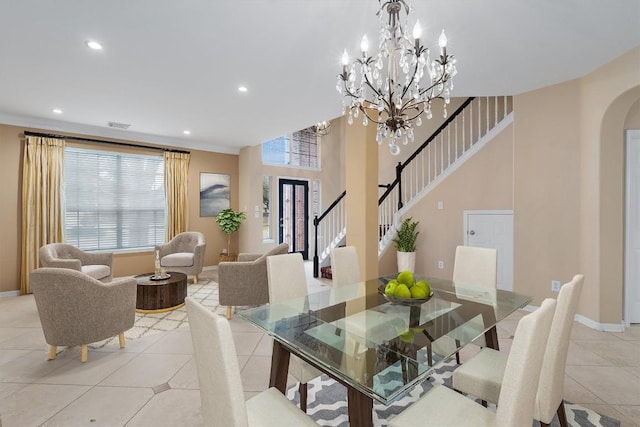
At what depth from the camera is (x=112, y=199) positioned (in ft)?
17.8

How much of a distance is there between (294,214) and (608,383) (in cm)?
642

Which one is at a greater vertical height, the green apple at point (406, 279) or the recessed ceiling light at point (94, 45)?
the recessed ceiling light at point (94, 45)

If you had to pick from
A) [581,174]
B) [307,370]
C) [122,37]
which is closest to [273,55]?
[122,37]

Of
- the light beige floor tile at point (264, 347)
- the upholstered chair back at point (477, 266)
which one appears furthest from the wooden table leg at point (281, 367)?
the upholstered chair back at point (477, 266)

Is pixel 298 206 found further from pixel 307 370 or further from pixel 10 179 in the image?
pixel 307 370

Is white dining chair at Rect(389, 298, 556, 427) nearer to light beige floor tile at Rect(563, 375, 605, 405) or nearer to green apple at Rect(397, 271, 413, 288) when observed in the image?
green apple at Rect(397, 271, 413, 288)

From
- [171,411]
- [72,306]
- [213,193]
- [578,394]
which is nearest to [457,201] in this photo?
[578,394]

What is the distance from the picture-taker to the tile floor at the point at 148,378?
1923 millimetres

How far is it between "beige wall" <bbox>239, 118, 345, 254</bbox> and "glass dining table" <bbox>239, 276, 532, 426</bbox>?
4.49 metres

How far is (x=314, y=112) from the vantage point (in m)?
4.44

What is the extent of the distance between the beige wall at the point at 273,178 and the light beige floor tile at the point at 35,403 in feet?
14.6

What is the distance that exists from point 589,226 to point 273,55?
3.69 meters

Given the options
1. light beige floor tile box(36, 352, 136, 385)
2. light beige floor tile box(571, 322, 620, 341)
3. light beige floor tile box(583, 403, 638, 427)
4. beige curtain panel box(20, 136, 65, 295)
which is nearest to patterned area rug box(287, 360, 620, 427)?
light beige floor tile box(583, 403, 638, 427)

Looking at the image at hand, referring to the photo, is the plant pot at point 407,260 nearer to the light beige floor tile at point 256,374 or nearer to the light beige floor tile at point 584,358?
the light beige floor tile at point 584,358
